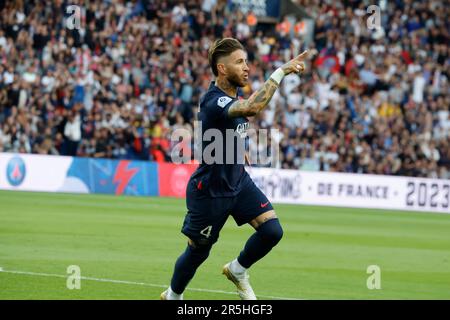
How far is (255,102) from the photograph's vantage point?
8859 millimetres

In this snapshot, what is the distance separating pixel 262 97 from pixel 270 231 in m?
1.49

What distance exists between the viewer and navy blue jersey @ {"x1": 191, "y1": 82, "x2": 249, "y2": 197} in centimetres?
928

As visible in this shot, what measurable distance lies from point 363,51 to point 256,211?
27337 mm

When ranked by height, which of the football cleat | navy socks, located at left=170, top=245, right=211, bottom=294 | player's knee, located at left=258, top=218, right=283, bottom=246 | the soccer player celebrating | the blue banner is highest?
the soccer player celebrating

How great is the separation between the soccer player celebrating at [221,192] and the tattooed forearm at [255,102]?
144 millimetres

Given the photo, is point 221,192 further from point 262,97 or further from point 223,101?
point 262,97

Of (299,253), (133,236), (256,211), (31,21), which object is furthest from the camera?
(31,21)

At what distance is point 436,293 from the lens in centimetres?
1201

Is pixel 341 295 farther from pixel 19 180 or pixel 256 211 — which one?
pixel 19 180

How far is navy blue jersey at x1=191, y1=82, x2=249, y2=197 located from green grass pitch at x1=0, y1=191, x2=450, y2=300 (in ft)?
4.91

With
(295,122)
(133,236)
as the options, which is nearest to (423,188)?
(295,122)

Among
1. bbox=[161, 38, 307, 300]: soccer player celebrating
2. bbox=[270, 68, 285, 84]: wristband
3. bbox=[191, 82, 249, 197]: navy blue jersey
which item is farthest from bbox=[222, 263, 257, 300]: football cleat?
bbox=[270, 68, 285, 84]: wristband

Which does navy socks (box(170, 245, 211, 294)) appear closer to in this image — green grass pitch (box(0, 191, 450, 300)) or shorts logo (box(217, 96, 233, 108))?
green grass pitch (box(0, 191, 450, 300))

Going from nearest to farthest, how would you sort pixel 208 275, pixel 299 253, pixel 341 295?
pixel 341 295 → pixel 208 275 → pixel 299 253
